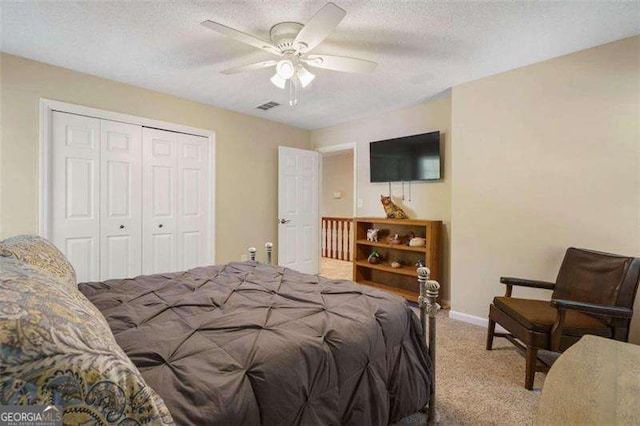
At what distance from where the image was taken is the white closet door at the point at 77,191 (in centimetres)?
291

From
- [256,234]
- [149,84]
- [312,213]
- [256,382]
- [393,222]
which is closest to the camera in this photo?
[256,382]

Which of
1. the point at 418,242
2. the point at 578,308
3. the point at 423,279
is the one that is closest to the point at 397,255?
the point at 418,242

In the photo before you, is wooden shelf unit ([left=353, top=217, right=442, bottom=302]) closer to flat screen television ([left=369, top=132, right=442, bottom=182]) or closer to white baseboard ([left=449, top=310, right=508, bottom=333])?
white baseboard ([left=449, top=310, right=508, bottom=333])

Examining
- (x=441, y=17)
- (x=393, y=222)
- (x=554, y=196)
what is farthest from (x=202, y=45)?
(x=554, y=196)

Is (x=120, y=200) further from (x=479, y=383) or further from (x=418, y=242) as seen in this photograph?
(x=479, y=383)

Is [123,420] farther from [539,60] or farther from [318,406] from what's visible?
[539,60]

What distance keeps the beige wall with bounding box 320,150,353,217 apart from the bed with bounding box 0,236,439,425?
5262 millimetres

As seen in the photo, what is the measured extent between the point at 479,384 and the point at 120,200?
12.1ft

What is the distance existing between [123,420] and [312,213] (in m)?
4.57

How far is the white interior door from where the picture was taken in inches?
185

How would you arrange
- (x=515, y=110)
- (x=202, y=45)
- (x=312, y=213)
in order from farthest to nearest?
(x=312, y=213) → (x=515, y=110) → (x=202, y=45)

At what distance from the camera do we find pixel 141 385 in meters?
0.62

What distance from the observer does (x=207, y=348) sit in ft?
3.58

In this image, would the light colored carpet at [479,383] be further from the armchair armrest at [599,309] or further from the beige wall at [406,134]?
the beige wall at [406,134]
